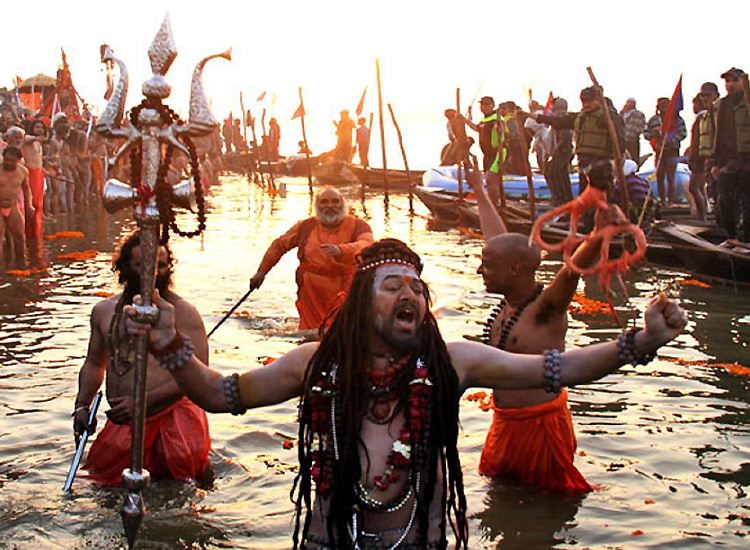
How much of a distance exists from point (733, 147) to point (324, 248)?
7347 millimetres

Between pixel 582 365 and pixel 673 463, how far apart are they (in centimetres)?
339

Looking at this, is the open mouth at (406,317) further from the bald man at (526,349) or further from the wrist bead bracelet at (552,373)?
the bald man at (526,349)

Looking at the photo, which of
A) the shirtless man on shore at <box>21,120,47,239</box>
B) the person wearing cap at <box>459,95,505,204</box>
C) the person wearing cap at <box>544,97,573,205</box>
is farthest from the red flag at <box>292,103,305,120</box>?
the person wearing cap at <box>544,97,573,205</box>

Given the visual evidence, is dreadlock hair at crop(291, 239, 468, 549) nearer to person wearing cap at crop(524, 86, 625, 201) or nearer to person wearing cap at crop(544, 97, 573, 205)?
person wearing cap at crop(524, 86, 625, 201)

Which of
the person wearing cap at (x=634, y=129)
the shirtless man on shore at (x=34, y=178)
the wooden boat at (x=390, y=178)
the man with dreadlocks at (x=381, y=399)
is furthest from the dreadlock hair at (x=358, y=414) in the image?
the wooden boat at (x=390, y=178)

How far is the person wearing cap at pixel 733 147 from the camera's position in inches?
532

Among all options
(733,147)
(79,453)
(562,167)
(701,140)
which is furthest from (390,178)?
(79,453)

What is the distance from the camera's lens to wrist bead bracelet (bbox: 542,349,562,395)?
376 cm

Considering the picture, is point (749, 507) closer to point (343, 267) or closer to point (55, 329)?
point (343, 267)

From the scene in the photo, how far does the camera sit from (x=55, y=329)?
11000 mm

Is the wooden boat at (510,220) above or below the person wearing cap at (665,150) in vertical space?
below

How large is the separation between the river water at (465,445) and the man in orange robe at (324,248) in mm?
955

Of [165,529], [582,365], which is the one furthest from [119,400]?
[582,365]

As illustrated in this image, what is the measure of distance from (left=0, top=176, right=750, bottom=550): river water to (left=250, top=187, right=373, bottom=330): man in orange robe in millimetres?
955
